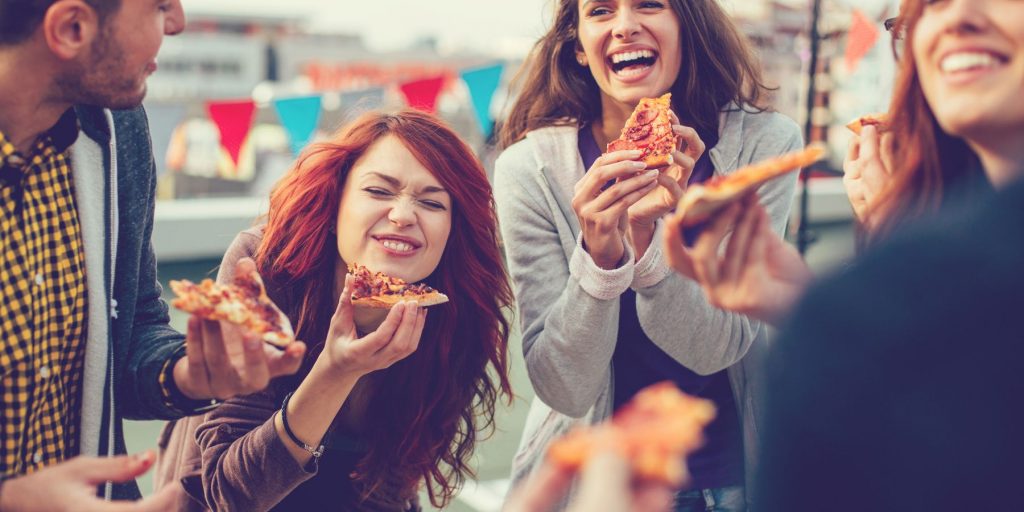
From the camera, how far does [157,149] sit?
6.70 m

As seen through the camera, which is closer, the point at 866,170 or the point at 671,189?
the point at 866,170

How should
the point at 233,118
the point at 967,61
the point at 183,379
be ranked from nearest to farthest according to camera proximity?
the point at 967,61 → the point at 183,379 → the point at 233,118

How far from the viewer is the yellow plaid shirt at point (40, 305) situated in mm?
1611

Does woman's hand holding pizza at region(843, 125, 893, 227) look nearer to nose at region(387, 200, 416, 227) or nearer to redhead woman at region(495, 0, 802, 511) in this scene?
redhead woman at region(495, 0, 802, 511)

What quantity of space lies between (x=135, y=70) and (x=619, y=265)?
1044mm

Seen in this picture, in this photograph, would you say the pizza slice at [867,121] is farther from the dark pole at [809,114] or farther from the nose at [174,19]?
the dark pole at [809,114]

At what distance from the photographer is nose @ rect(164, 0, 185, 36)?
175cm

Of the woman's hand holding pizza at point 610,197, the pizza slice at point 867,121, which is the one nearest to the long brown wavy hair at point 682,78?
the pizza slice at point 867,121

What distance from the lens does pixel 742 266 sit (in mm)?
1376

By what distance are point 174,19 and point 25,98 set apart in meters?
0.29

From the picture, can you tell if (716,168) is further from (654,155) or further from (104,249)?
(104,249)

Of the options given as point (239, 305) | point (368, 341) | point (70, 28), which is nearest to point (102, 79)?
point (70, 28)

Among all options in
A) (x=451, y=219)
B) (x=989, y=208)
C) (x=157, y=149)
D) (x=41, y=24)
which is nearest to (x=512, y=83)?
(x=451, y=219)

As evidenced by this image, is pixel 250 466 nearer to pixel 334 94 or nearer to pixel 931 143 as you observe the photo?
pixel 931 143
